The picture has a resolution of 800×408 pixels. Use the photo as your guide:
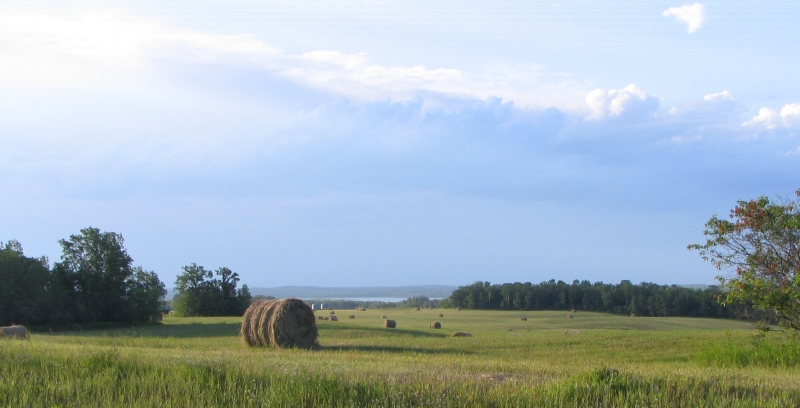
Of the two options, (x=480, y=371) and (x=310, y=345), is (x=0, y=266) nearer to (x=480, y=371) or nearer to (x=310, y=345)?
(x=310, y=345)

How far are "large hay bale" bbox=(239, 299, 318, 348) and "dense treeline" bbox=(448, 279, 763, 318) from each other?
173 ft

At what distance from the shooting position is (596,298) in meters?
78.8

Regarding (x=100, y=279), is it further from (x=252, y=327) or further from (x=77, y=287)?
(x=252, y=327)

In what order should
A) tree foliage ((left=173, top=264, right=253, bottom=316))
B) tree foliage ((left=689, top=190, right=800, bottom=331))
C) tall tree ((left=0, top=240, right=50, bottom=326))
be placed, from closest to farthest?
tree foliage ((left=689, top=190, right=800, bottom=331)) → tall tree ((left=0, top=240, right=50, bottom=326)) → tree foliage ((left=173, top=264, right=253, bottom=316))

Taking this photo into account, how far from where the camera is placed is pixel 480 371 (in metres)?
9.91

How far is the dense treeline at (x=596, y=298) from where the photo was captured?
7044 centimetres

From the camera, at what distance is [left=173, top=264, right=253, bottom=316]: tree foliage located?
203 ft

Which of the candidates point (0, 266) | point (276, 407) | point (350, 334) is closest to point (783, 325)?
point (276, 407)

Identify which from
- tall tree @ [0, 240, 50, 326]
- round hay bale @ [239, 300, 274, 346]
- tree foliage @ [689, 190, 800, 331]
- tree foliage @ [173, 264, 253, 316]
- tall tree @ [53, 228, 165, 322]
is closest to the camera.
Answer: tree foliage @ [689, 190, 800, 331]

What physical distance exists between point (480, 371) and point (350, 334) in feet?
75.8

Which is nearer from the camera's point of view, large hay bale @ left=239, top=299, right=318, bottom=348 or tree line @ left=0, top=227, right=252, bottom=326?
large hay bale @ left=239, top=299, right=318, bottom=348

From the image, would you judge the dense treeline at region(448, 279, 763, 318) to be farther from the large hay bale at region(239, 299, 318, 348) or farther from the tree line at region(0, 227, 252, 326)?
the large hay bale at region(239, 299, 318, 348)

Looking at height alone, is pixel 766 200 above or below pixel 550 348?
above

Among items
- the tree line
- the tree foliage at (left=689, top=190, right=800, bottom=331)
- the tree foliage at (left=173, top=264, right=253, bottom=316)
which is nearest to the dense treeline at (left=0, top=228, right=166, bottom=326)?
the tree line
